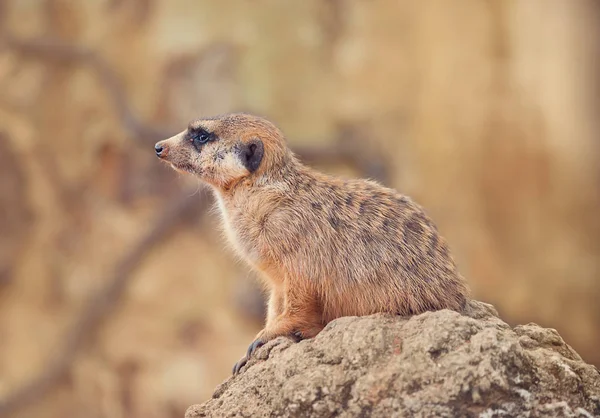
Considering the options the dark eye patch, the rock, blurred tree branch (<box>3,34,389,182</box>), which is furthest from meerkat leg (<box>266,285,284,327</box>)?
blurred tree branch (<box>3,34,389,182</box>)

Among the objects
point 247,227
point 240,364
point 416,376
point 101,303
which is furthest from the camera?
point 101,303

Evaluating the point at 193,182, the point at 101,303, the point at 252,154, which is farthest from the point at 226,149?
the point at 101,303

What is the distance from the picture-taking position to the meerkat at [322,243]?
266cm

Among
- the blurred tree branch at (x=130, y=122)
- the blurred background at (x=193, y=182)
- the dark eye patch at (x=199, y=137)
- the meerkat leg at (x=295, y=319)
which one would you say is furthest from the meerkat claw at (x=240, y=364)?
the blurred tree branch at (x=130, y=122)

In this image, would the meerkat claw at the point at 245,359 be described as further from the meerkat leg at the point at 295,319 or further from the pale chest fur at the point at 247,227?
the pale chest fur at the point at 247,227

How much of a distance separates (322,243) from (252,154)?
42 centimetres

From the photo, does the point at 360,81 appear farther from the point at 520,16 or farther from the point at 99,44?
the point at 99,44

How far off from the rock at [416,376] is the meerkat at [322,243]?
166 millimetres

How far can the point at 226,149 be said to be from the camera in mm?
3006

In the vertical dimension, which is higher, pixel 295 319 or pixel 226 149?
pixel 226 149

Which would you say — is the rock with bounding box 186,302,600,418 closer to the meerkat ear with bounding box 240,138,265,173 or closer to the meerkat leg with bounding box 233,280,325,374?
the meerkat leg with bounding box 233,280,325,374

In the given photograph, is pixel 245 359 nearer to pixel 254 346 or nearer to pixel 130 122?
pixel 254 346

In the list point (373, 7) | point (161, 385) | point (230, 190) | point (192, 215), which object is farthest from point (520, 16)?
point (230, 190)

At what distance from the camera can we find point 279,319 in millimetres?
2727
